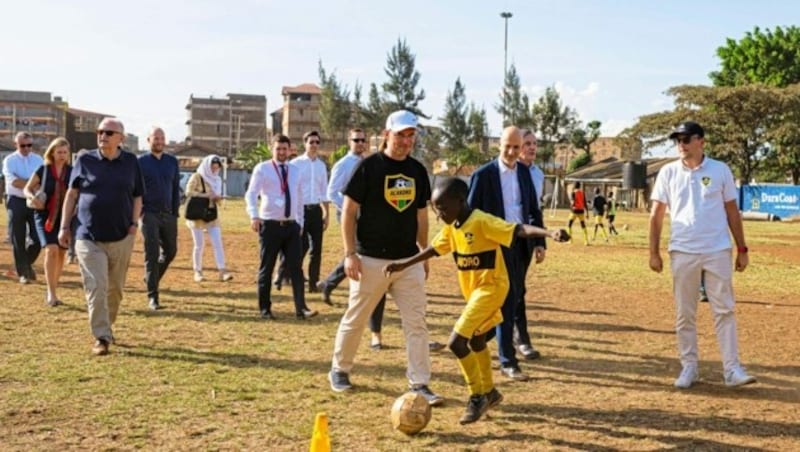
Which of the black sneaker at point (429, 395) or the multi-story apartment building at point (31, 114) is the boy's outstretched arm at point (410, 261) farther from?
the multi-story apartment building at point (31, 114)

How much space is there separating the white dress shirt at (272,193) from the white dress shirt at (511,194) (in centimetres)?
324

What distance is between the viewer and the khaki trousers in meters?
7.69

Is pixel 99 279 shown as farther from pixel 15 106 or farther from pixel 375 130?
pixel 15 106

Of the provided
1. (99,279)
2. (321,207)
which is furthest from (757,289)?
(99,279)

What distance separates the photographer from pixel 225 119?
13538 cm

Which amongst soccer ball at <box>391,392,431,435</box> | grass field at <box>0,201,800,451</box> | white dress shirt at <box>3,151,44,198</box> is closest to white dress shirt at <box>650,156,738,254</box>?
grass field at <box>0,201,800,451</box>

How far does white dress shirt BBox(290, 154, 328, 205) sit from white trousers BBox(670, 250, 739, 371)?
19.1 ft

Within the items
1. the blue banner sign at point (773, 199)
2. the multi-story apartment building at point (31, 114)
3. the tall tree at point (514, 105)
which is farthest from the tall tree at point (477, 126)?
the multi-story apartment building at point (31, 114)

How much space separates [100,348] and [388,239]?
3080mm

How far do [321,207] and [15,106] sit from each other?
407 feet

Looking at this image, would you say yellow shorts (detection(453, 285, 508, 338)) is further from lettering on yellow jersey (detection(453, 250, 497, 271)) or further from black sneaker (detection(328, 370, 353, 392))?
black sneaker (detection(328, 370, 353, 392))

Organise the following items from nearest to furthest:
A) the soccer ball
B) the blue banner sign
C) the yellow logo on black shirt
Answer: the soccer ball → the yellow logo on black shirt → the blue banner sign

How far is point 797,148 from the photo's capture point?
2200 inches

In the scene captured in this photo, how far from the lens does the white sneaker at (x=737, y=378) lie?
22.1ft
